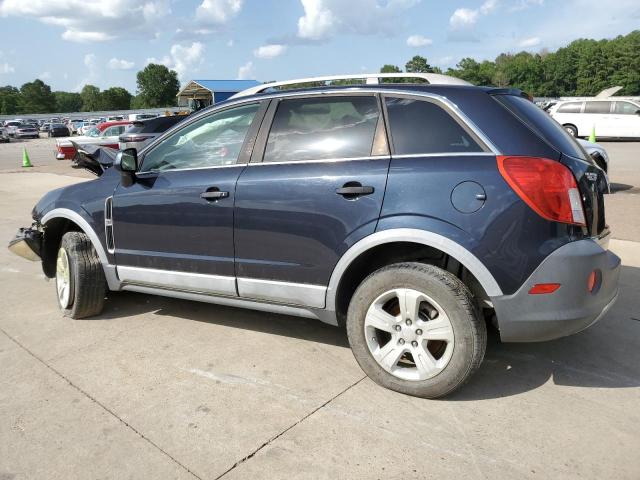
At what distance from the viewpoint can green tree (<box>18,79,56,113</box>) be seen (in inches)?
4717

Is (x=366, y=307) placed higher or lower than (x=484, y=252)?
lower

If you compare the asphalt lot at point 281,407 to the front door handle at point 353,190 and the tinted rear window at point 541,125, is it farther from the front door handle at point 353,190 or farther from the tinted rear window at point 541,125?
the tinted rear window at point 541,125

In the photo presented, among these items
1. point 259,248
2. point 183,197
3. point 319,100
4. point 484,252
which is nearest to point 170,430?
point 259,248

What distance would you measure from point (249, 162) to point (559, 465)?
2482 millimetres

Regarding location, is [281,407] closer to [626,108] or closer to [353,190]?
[353,190]

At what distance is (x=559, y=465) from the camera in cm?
246

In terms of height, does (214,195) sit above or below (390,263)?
above

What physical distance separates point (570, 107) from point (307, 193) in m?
20.6

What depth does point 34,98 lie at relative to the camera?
120250 mm

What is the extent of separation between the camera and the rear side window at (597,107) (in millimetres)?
20141

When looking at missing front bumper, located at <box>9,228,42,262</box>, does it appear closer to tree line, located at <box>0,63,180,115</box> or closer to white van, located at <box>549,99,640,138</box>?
white van, located at <box>549,99,640,138</box>

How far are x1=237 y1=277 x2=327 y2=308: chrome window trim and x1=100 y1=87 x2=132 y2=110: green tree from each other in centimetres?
12819

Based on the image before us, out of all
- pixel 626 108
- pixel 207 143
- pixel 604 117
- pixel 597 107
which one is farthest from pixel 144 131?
pixel 626 108

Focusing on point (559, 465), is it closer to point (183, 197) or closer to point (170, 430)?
point (170, 430)
